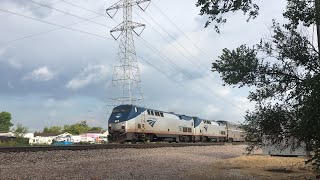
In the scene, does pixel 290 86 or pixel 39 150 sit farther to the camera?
pixel 39 150

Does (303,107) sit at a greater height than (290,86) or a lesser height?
lesser

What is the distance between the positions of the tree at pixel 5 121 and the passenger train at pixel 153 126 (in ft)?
417

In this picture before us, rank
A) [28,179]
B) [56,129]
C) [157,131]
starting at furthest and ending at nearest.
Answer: [56,129], [157,131], [28,179]

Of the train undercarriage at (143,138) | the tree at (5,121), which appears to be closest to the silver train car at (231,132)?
the train undercarriage at (143,138)

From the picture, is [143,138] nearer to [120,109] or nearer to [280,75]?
[120,109]

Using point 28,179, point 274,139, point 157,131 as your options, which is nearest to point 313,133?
point 274,139

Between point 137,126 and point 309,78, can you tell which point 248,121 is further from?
point 137,126

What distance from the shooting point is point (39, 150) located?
70.2 ft

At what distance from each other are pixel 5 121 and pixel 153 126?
14108cm

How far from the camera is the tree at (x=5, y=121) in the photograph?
165 meters

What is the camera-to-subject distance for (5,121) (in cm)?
16688

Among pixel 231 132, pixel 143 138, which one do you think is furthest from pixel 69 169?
pixel 231 132

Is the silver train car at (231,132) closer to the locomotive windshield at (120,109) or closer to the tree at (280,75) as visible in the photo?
the locomotive windshield at (120,109)

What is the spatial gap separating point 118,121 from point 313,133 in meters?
28.1
